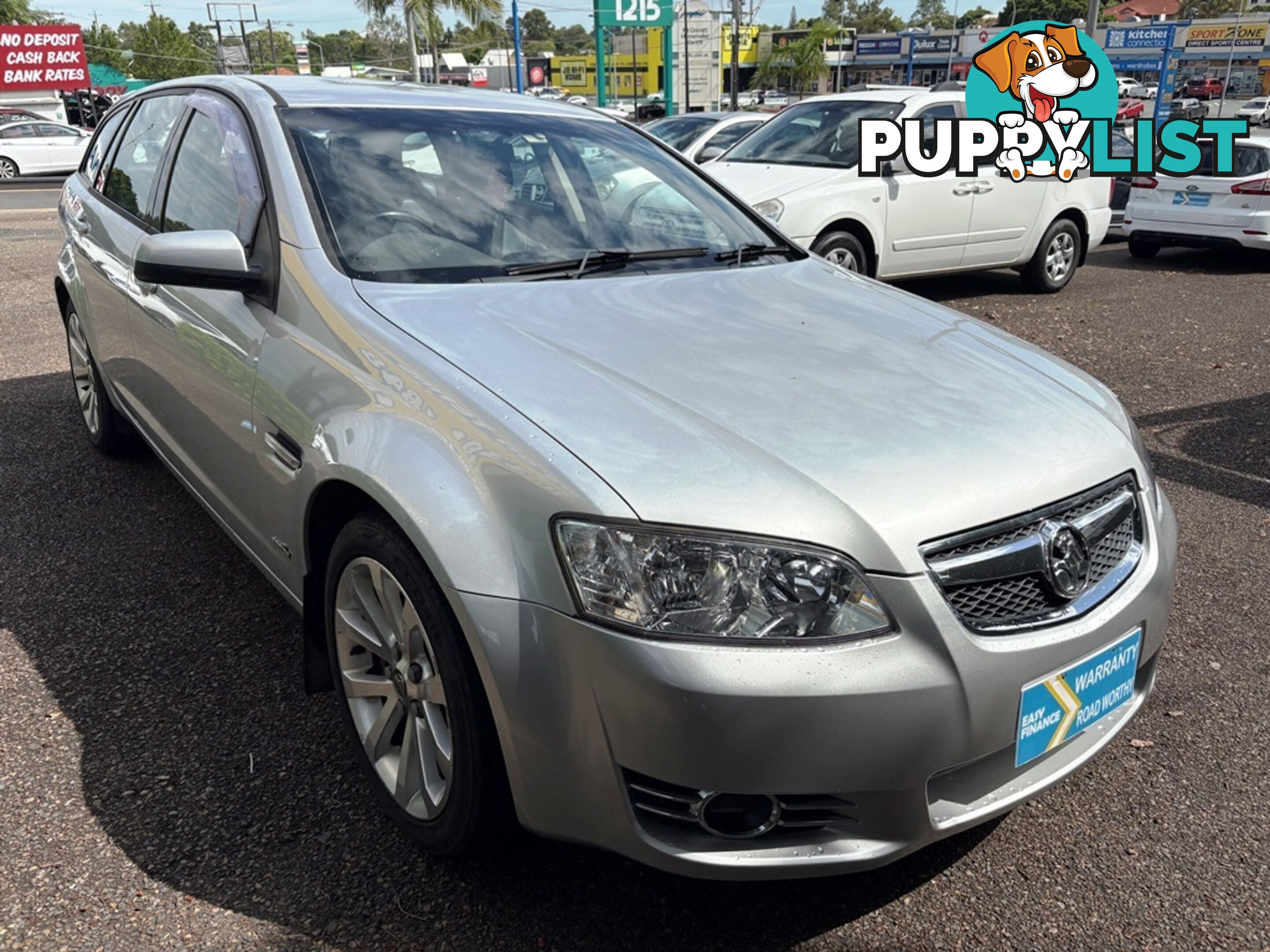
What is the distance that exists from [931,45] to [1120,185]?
76.2m

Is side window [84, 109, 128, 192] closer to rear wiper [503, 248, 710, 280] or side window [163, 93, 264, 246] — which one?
side window [163, 93, 264, 246]

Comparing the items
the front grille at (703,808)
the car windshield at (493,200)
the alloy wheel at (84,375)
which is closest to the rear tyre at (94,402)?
the alloy wheel at (84,375)

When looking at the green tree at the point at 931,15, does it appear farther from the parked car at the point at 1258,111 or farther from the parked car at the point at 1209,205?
the parked car at the point at 1209,205

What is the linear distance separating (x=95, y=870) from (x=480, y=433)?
1.32m

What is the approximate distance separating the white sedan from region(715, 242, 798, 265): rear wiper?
26.0 m

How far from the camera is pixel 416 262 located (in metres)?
2.77

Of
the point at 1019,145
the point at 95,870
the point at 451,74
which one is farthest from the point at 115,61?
the point at 95,870

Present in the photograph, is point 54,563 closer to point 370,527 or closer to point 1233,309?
Result: point 370,527

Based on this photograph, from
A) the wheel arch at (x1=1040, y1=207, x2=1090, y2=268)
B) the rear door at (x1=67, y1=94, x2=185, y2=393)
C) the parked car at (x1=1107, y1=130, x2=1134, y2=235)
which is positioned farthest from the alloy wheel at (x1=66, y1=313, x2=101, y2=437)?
the parked car at (x1=1107, y1=130, x2=1134, y2=235)

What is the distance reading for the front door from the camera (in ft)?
9.26

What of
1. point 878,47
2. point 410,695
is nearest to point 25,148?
point 410,695

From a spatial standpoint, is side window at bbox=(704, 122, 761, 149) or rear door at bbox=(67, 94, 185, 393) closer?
rear door at bbox=(67, 94, 185, 393)

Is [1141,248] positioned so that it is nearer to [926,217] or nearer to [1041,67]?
[926,217]

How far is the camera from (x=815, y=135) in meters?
8.92
